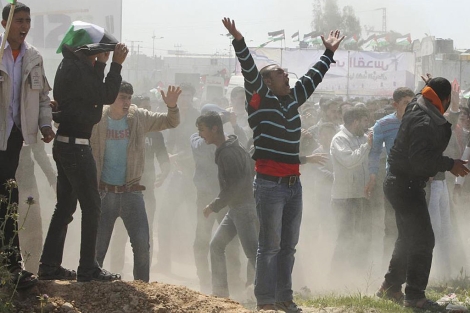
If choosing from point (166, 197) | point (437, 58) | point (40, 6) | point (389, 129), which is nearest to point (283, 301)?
point (389, 129)

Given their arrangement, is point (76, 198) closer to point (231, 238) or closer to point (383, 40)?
point (231, 238)

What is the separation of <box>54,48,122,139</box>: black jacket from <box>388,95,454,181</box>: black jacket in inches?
102

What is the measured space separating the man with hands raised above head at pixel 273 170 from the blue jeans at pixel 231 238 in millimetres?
1697

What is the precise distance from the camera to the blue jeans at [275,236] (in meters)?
6.35

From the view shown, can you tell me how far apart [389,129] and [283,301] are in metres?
3.11

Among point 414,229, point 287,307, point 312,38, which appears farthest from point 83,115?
point 312,38

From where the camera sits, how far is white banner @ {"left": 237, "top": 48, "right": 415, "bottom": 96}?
88.5 ft

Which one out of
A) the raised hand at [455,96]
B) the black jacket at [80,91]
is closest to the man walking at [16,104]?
the black jacket at [80,91]

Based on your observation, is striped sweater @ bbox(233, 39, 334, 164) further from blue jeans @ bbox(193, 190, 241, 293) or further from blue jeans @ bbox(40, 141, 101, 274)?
blue jeans @ bbox(193, 190, 241, 293)

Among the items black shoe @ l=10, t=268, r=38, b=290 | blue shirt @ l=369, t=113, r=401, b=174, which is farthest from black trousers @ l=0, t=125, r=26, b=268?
blue shirt @ l=369, t=113, r=401, b=174

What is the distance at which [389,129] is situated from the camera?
9.02m

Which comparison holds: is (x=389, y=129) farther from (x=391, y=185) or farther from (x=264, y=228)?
(x=264, y=228)

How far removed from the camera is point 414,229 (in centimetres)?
709

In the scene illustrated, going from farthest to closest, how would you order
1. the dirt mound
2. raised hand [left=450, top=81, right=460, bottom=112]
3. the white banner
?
the white banner → raised hand [left=450, top=81, right=460, bottom=112] → the dirt mound
